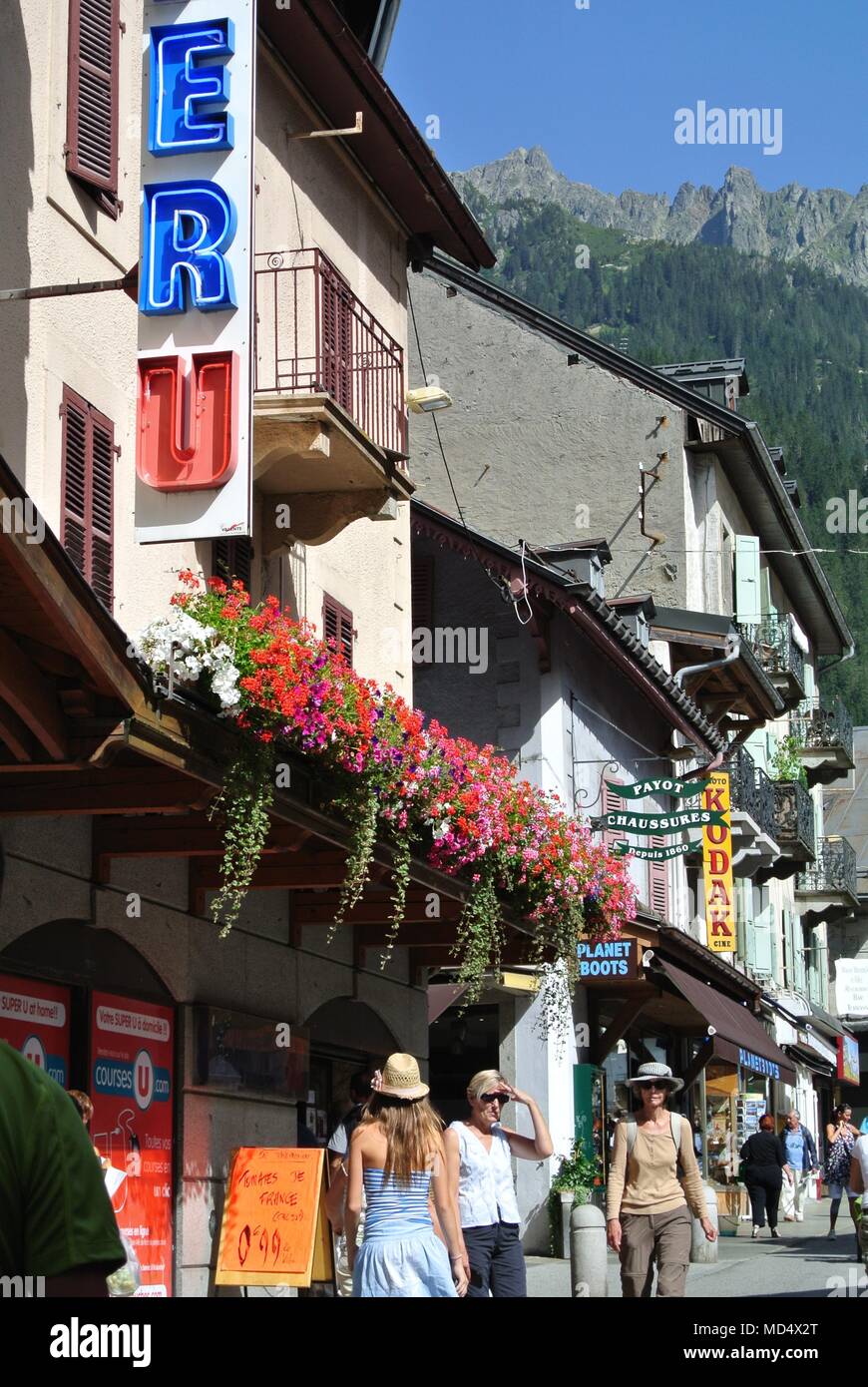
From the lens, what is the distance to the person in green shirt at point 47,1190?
2164 millimetres

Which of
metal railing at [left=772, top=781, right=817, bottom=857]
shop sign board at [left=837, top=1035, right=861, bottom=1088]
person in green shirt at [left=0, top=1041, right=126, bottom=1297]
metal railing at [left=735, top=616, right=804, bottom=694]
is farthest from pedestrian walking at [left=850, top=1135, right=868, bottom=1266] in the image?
shop sign board at [left=837, top=1035, right=861, bottom=1088]

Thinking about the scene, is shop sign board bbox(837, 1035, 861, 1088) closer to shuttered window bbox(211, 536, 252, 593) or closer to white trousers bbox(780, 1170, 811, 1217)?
white trousers bbox(780, 1170, 811, 1217)

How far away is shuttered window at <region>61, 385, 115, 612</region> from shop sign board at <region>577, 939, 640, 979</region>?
12376 mm

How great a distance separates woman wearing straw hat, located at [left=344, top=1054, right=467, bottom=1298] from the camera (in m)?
7.84

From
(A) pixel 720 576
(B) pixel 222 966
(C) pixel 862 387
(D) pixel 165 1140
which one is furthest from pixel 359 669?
(C) pixel 862 387

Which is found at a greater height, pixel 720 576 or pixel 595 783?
pixel 720 576

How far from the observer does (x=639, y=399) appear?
1223 inches

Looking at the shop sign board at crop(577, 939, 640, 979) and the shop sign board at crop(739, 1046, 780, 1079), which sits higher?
the shop sign board at crop(577, 939, 640, 979)

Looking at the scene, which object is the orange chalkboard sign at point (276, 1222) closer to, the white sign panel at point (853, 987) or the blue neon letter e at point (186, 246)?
the blue neon letter e at point (186, 246)

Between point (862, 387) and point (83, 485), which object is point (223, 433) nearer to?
point (83, 485)

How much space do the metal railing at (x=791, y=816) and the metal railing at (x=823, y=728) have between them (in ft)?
20.0

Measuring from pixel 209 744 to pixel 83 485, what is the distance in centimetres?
212

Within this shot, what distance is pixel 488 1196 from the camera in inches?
401

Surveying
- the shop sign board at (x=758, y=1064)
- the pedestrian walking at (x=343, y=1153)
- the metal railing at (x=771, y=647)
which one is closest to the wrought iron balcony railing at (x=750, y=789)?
the metal railing at (x=771, y=647)
